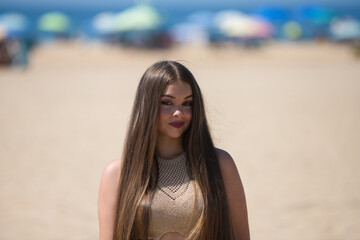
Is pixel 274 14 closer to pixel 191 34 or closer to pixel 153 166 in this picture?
pixel 191 34

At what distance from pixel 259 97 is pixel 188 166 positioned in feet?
36.6

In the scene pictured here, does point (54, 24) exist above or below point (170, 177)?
above

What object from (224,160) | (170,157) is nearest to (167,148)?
(170,157)

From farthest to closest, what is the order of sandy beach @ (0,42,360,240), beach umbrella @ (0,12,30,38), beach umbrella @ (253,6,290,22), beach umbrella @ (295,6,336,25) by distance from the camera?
Answer: 1. beach umbrella @ (253,6,290,22)
2. beach umbrella @ (295,6,336,25)
3. beach umbrella @ (0,12,30,38)
4. sandy beach @ (0,42,360,240)

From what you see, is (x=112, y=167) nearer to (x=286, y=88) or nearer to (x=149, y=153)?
(x=149, y=153)

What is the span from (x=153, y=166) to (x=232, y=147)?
18.8ft

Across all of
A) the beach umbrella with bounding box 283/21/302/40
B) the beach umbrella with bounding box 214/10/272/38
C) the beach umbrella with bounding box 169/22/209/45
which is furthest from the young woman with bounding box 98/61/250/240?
A: the beach umbrella with bounding box 283/21/302/40

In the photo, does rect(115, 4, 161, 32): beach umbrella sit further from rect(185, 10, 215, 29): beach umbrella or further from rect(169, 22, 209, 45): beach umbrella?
rect(169, 22, 209, 45): beach umbrella

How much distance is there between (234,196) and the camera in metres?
1.93

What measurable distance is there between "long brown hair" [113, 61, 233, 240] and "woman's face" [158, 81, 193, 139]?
0.02 meters

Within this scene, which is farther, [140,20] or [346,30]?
[346,30]

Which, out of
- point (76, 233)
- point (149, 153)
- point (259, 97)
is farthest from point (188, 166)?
point (259, 97)

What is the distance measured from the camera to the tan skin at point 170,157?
1899 millimetres

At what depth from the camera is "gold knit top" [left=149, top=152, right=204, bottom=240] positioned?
181cm
